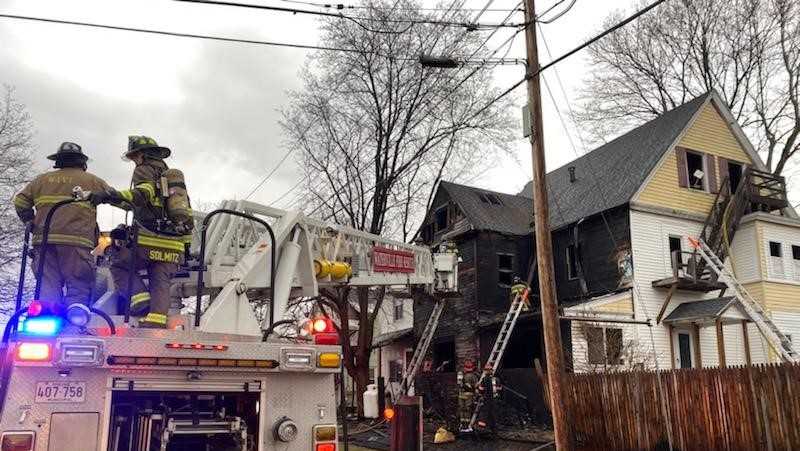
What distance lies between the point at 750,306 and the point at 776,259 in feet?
13.6

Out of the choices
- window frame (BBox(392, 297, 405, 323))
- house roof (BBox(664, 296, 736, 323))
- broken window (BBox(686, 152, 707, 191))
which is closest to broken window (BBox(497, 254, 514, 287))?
house roof (BBox(664, 296, 736, 323))

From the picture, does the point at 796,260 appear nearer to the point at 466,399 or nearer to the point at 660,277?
the point at 660,277

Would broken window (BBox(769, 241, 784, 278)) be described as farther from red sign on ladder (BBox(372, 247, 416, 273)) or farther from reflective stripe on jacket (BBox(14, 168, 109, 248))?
reflective stripe on jacket (BBox(14, 168, 109, 248))

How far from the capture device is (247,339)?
4.93m

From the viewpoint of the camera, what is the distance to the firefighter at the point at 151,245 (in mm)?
5270

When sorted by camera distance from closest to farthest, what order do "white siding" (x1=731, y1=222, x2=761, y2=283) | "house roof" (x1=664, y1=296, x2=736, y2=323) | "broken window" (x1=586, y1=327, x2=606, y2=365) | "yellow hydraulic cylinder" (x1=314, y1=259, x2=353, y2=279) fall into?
"yellow hydraulic cylinder" (x1=314, y1=259, x2=353, y2=279), "broken window" (x1=586, y1=327, x2=606, y2=365), "house roof" (x1=664, y1=296, x2=736, y2=323), "white siding" (x1=731, y1=222, x2=761, y2=283)

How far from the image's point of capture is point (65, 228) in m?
5.17

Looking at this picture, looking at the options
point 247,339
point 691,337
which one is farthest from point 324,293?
point 247,339

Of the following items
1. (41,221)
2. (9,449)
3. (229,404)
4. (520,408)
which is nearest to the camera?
(9,449)

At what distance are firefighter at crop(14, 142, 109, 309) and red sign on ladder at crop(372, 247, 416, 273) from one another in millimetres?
6128

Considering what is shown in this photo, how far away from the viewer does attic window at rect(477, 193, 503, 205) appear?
80.9 feet

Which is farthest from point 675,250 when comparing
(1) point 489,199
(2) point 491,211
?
(1) point 489,199

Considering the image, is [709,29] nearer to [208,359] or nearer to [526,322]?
[526,322]

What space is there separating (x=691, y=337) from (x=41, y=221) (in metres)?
18.8
